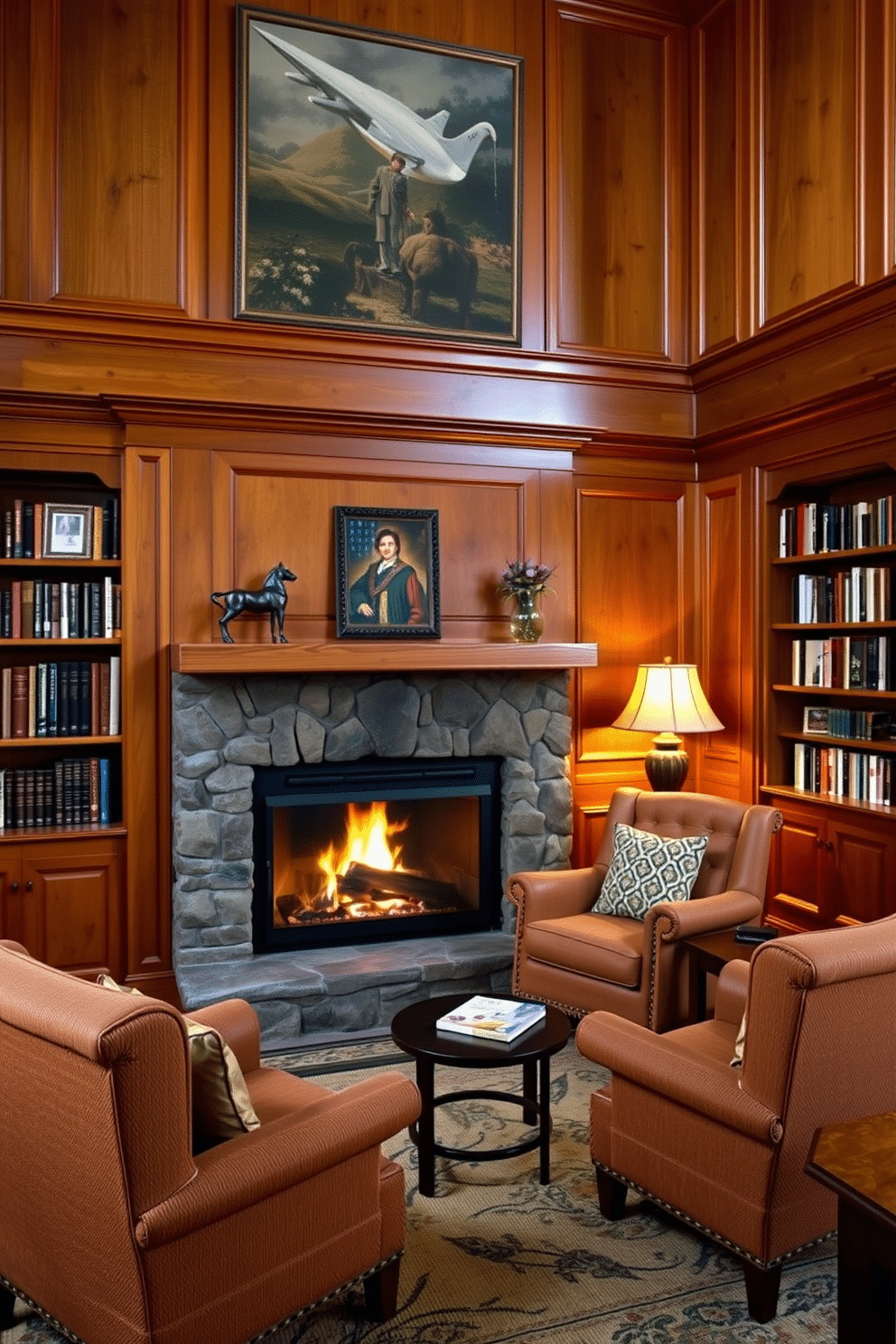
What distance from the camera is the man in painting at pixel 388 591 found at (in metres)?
4.79

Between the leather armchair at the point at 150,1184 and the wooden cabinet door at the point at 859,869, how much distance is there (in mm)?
2787

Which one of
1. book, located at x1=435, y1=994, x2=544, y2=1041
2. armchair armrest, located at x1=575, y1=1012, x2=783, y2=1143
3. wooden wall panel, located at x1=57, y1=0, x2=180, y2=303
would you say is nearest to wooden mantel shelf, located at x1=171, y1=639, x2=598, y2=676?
wooden wall panel, located at x1=57, y1=0, x2=180, y2=303

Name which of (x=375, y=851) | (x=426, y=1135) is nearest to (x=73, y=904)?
(x=375, y=851)

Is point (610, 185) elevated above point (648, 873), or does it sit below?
above

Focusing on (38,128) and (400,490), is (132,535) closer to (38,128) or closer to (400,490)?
(400,490)

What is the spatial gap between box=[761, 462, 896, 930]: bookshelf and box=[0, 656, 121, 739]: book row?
305 cm

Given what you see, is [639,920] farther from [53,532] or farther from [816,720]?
→ [53,532]

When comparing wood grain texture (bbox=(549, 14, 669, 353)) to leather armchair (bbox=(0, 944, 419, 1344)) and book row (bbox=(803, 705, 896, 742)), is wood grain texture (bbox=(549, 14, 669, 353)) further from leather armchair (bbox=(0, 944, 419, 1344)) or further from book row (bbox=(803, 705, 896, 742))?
leather armchair (bbox=(0, 944, 419, 1344))

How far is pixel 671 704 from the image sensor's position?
4.89 m

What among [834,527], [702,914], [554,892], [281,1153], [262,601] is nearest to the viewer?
[281,1153]

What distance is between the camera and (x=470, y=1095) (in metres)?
3.18

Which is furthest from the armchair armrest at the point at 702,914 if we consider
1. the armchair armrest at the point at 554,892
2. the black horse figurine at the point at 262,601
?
the black horse figurine at the point at 262,601

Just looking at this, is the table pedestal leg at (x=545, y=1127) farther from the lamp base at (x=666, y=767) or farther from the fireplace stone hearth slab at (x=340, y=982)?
the lamp base at (x=666, y=767)

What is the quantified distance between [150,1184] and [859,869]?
11.4 ft
